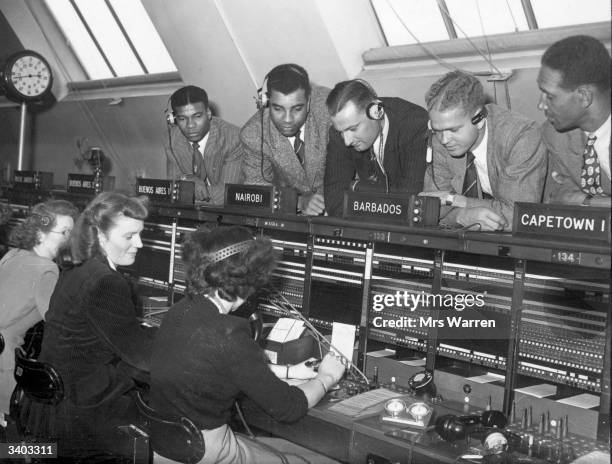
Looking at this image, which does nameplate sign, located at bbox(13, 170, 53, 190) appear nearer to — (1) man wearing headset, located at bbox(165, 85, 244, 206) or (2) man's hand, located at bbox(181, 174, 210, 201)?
(1) man wearing headset, located at bbox(165, 85, 244, 206)

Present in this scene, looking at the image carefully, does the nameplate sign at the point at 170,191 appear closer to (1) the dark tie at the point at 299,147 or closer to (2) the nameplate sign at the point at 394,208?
(1) the dark tie at the point at 299,147

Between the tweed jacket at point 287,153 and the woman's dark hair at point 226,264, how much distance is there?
0.94 metres

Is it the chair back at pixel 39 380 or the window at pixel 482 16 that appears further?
the chair back at pixel 39 380

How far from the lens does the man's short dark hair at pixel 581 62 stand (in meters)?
1.61

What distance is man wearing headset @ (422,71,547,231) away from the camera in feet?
7.64

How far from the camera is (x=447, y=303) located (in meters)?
2.29

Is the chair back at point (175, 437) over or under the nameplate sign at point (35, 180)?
under

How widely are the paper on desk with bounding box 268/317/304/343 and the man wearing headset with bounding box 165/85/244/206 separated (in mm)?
1133

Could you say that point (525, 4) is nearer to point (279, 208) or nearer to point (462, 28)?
point (462, 28)

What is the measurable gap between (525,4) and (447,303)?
4.40 ft

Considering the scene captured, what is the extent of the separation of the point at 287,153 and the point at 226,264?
114cm

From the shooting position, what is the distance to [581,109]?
171 centimetres

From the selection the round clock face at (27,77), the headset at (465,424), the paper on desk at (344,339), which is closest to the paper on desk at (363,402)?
the paper on desk at (344,339)

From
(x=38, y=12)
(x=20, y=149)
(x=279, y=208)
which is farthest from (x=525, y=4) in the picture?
(x=20, y=149)
